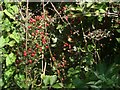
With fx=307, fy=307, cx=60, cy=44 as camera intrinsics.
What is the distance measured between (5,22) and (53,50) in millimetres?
430

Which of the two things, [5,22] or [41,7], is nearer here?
[5,22]

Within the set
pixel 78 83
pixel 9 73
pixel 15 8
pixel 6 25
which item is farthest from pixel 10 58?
pixel 78 83

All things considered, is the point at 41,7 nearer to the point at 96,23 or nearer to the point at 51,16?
the point at 51,16

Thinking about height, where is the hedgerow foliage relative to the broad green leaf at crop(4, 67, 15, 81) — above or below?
above

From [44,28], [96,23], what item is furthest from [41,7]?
[96,23]

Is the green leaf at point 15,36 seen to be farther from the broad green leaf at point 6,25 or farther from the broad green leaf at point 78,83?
the broad green leaf at point 78,83

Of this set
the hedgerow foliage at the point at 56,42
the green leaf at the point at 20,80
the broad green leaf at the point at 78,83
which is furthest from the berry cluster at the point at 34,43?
the broad green leaf at the point at 78,83

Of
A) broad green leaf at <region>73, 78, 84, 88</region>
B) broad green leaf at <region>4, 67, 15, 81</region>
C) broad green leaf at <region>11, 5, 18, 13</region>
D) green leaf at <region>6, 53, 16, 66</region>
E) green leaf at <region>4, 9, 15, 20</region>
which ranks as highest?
broad green leaf at <region>11, 5, 18, 13</region>

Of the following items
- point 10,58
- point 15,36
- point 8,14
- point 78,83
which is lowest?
point 78,83

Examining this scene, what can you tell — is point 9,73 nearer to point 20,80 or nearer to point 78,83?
point 20,80

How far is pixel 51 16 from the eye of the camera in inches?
94.0

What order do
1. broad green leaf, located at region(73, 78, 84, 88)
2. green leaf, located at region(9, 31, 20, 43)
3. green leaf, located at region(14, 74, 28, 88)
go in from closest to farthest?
broad green leaf, located at region(73, 78, 84, 88) → green leaf, located at region(14, 74, 28, 88) → green leaf, located at region(9, 31, 20, 43)

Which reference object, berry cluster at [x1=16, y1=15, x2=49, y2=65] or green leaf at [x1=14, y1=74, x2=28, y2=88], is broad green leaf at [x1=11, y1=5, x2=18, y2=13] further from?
green leaf at [x1=14, y1=74, x2=28, y2=88]

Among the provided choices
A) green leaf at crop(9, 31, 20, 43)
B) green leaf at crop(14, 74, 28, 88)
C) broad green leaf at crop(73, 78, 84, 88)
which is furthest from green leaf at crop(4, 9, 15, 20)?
broad green leaf at crop(73, 78, 84, 88)
